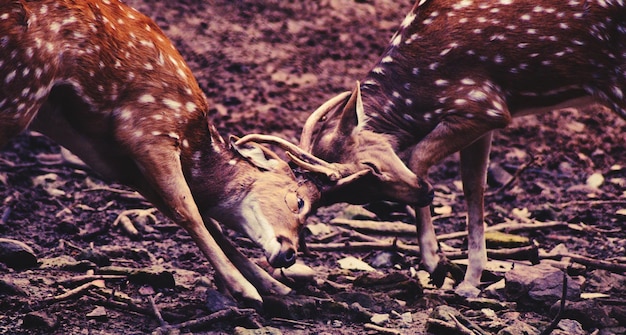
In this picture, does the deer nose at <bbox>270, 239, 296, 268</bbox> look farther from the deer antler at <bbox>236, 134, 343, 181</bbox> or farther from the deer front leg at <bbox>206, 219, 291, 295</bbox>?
the deer antler at <bbox>236, 134, 343, 181</bbox>

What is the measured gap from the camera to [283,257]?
4.81m

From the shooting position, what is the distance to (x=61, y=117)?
474 centimetres

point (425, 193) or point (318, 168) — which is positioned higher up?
point (318, 168)

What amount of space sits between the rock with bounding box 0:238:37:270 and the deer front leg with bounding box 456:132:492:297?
105 inches

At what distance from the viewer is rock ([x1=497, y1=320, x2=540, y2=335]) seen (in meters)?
4.54

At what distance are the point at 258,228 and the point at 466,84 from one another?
1.59 meters

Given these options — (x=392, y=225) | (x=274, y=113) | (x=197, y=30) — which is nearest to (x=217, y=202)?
(x=392, y=225)

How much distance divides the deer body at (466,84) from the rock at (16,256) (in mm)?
1796

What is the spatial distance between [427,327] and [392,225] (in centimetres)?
182

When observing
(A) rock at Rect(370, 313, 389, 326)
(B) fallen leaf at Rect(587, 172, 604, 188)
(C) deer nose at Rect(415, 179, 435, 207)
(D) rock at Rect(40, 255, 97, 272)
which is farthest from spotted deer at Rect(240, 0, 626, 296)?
(B) fallen leaf at Rect(587, 172, 604, 188)

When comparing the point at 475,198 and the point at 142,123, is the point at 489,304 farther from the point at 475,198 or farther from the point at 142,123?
the point at 142,123

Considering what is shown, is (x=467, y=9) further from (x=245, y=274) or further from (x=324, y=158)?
(x=245, y=274)

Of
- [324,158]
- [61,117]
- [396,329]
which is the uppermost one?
[61,117]

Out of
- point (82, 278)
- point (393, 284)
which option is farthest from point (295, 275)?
point (82, 278)
